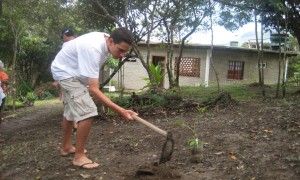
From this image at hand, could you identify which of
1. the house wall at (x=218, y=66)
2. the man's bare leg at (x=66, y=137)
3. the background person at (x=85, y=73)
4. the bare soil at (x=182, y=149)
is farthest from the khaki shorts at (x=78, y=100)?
the house wall at (x=218, y=66)

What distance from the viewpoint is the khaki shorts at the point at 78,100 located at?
353cm

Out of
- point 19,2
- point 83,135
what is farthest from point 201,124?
point 19,2

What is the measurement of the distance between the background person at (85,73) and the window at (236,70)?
57.0ft

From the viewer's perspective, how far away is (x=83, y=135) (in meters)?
3.54

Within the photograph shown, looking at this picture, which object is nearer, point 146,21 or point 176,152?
point 176,152

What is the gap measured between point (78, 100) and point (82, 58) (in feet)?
1.47

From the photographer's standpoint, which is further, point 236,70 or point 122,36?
point 236,70

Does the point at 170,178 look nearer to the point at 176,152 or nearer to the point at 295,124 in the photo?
the point at 176,152

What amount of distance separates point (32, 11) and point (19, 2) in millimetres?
554

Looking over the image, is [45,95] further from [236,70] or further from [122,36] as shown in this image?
[122,36]

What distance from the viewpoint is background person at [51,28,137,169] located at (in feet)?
11.0

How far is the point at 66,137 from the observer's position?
4.04 meters

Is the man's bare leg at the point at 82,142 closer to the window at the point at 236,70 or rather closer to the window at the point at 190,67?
the window at the point at 190,67

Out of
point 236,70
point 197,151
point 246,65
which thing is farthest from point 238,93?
point 246,65
